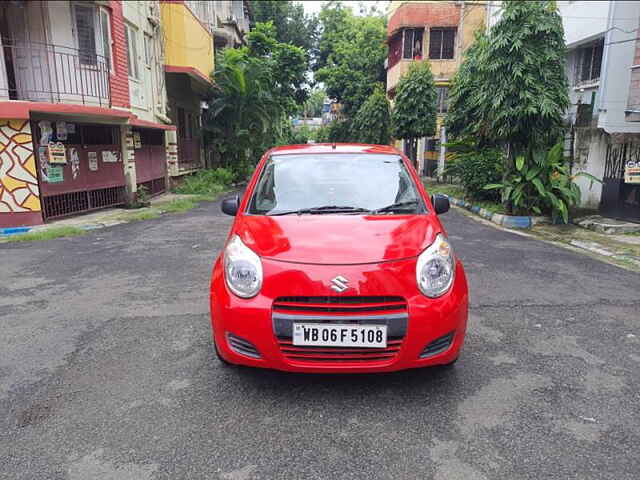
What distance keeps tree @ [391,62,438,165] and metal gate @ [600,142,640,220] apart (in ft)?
34.3

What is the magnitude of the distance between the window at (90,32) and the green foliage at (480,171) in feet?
31.8

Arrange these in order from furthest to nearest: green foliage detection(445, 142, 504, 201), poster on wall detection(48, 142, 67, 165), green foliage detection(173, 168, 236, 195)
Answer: green foliage detection(173, 168, 236, 195), green foliage detection(445, 142, 504, 201), poster on wall detection(48, 142, 67, 165)

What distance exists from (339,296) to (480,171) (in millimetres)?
11003

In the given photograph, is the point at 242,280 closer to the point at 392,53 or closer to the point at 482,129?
the point at 482,129

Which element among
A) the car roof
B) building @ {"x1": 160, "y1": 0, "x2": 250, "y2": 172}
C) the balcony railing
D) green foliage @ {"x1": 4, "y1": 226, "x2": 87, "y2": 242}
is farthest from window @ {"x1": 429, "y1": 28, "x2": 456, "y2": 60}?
the car roof

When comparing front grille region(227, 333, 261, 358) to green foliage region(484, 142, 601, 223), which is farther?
green foliage region(484, 142, 601, 223)

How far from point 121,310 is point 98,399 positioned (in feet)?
6.12

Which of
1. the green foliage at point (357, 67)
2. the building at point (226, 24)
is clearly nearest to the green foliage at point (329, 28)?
the green foliage at point (357, 67)

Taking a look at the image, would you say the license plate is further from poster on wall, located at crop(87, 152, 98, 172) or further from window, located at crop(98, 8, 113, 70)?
window, located at crop(98, 8, 113, 70)

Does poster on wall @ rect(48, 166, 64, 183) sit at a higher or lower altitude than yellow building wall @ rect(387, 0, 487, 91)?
lower

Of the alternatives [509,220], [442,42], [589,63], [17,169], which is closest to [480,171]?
[509,220]

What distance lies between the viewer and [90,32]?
12.0m

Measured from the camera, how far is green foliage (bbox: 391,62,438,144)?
66.9 ft

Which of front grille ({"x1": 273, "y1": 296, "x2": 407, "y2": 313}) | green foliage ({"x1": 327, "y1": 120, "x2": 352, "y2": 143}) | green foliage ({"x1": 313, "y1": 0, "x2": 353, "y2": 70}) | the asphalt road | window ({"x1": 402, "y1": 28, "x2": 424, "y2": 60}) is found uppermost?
green foliage ({"x1": 313, "y1": 0, "x2": 353, "y2": 70})
